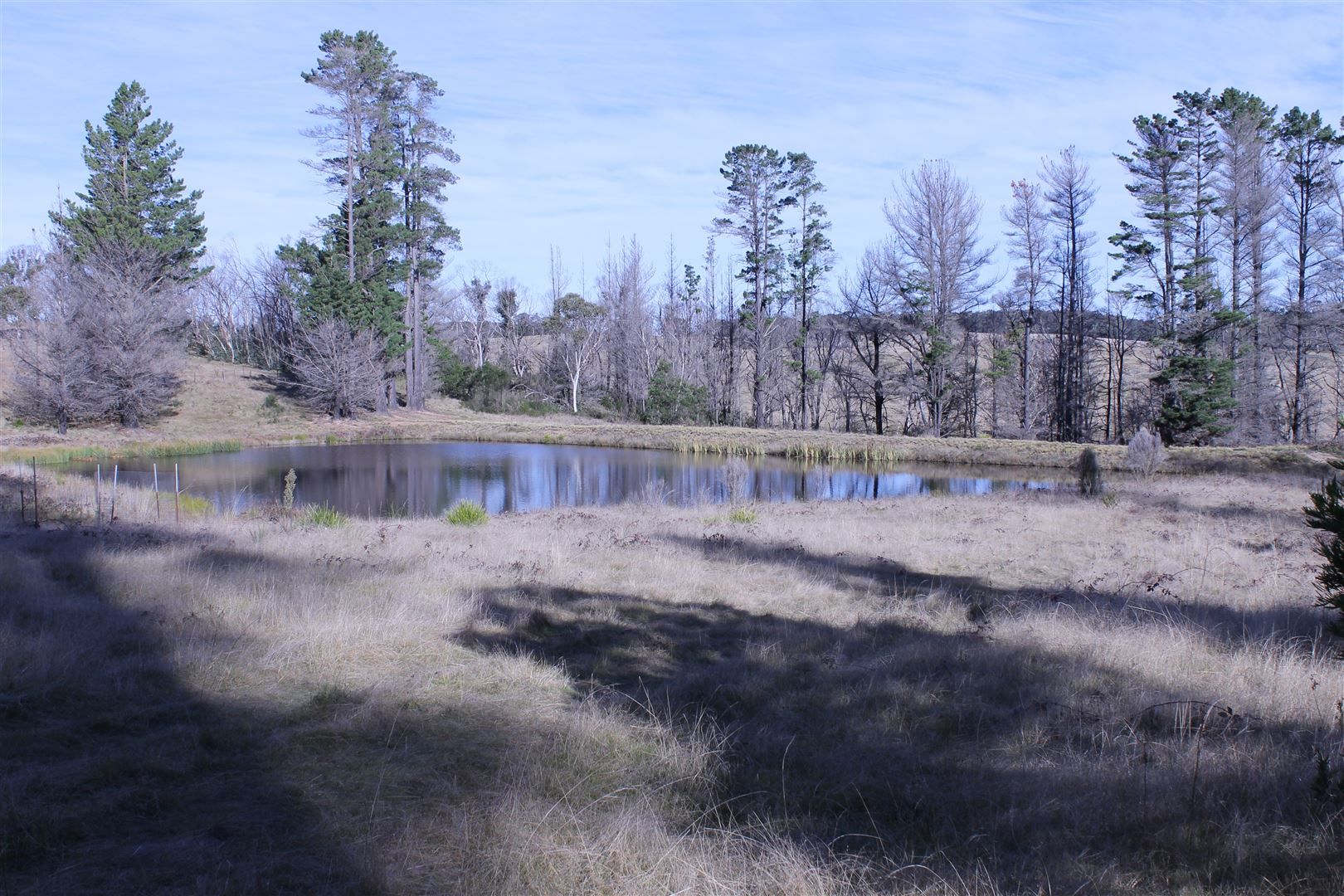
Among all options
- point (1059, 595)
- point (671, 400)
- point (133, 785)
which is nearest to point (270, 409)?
point (671, 400)

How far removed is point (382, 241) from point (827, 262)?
24.3 m

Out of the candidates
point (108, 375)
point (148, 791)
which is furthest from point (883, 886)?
point (108, 375)

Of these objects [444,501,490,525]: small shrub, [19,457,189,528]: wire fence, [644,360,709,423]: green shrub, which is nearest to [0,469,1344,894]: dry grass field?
[19,457,189,528]: wire fence

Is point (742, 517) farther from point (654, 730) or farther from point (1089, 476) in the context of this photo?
point (654, 730)

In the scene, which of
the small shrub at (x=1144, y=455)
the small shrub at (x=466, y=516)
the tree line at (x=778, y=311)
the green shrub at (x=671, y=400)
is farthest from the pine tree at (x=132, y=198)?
the small shrub at (x=1144, y=455)

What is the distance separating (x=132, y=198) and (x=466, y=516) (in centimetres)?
3651

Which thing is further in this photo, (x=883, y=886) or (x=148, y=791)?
(x=148, y=791)

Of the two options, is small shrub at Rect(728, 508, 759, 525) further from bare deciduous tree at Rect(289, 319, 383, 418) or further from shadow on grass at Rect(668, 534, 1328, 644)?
bare deciduous tree at Rect(289, 319, 383, 418)

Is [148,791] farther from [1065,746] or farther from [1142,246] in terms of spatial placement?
[1142,246]

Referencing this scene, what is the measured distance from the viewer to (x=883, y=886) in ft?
11.1

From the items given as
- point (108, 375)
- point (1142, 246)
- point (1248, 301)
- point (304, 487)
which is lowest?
point (304, 487)

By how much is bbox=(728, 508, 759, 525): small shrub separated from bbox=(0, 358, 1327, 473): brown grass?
19.0 meters

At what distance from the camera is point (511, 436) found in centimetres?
4428

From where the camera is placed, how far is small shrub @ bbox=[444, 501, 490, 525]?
16469 millimetres
